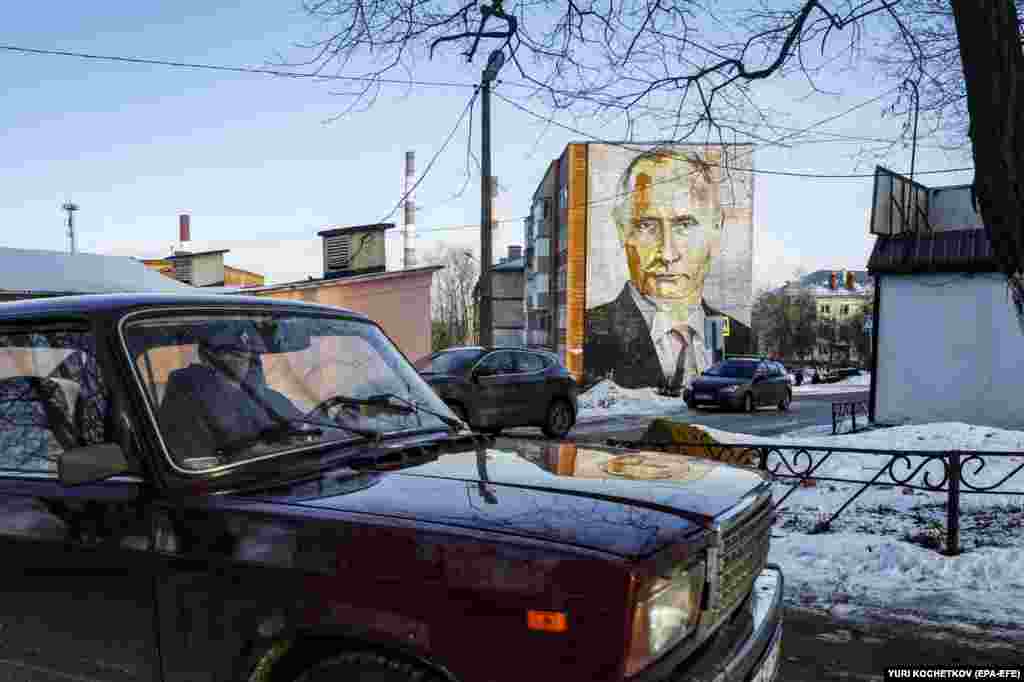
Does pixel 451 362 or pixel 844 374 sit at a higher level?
pixel 451 362

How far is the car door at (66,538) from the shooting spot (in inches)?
92.9

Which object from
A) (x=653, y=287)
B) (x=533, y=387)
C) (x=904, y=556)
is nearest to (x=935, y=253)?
(x=533, y=387)

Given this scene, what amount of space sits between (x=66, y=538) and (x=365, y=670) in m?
1.12

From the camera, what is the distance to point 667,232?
44.0m

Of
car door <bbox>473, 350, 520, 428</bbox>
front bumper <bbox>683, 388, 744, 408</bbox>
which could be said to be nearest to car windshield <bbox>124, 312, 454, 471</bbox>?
car door <bbox>473, 350, 520, 428</bbox>

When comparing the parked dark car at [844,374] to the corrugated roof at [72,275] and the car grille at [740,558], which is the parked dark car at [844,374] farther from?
the car grille at [740,558]

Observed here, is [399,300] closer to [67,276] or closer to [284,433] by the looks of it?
[67,276]

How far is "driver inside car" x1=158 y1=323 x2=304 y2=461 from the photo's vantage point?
8.28 feet

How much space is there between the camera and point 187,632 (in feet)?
7.42

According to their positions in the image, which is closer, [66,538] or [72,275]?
[66,538]

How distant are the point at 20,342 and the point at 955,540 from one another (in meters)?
5.92

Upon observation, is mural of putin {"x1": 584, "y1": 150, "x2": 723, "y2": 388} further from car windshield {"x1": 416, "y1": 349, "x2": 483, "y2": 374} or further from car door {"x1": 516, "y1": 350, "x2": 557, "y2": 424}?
car windshield {"x1": 416, "y1": 349, "x2": 483, "y2": 374}

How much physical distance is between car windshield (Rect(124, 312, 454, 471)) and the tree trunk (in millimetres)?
4711

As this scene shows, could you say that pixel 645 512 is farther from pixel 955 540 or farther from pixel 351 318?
pixel 955 540
